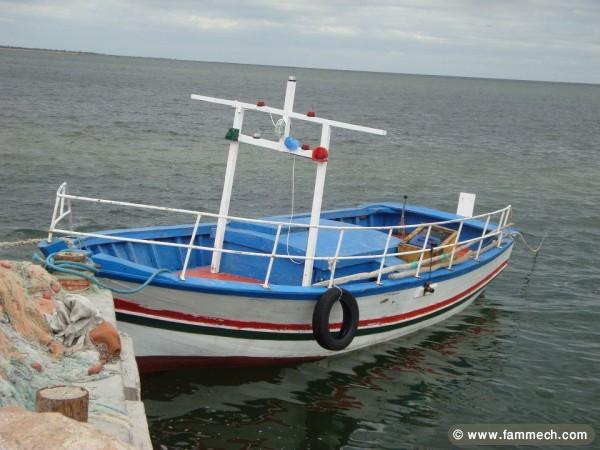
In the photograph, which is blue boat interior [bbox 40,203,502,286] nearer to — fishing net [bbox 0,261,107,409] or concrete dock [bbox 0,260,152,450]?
fishing net [bbox 0,261,107,409]

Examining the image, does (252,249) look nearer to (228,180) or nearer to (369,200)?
(228,180)

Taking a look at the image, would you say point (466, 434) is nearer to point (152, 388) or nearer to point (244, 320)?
point (244, 320)

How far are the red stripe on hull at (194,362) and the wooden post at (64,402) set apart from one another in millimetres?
4762

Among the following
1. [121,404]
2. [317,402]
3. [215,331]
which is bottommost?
[317,402]

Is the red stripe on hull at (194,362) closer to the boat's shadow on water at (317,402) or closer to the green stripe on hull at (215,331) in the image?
the boat's shadow on water at (317,402)

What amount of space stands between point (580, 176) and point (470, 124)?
3801 cm

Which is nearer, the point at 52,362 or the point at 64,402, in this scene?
the point at 64,402

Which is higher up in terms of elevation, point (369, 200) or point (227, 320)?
point (369, 200)

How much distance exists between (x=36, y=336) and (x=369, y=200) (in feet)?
69.4

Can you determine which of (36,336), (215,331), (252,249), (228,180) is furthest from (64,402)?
(252,249)

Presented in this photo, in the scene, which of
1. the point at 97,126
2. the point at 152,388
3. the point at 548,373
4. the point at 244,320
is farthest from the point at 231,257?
the point at 97,126

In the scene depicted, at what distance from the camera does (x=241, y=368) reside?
1115cm

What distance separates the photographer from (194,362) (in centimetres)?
1071

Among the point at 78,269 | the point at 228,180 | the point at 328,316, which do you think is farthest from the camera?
the point at 228,180
